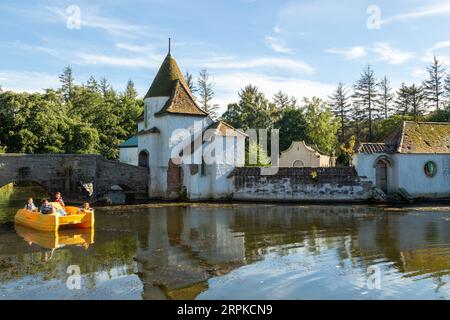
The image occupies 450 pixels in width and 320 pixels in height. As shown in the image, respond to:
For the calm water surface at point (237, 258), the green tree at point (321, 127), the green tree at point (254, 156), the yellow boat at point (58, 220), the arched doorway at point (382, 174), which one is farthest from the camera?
the green tree at point (321, 127)

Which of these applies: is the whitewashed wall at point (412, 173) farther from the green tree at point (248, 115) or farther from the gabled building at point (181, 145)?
the green tree at point (248, 115)

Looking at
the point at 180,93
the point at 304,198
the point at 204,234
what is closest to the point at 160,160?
the point at 180,93

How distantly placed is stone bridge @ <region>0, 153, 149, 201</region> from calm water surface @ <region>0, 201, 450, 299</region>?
24.5 ft

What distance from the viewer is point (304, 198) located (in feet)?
94.6

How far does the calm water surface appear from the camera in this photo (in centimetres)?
926

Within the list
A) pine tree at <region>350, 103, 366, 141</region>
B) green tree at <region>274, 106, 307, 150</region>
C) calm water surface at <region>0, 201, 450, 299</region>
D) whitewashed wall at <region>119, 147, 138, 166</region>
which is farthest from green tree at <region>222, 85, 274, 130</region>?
calm water surface at <region>0, 201, 450, 299</region>

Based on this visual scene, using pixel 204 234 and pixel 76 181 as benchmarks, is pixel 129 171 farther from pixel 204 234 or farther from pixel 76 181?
pixel 204 234

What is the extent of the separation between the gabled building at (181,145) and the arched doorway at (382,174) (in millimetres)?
9059

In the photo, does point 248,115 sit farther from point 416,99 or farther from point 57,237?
point 57,237

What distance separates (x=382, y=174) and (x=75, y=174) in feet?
66.6

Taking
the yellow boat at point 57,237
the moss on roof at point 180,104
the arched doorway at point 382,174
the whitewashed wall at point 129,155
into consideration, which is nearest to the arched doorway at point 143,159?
the moss on roof at point 180,104

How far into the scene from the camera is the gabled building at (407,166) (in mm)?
28578

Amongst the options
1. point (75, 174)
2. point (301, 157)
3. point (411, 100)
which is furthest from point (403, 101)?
point (75, 174)
